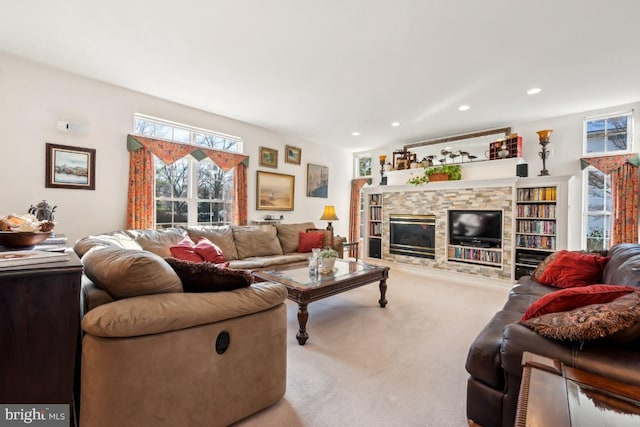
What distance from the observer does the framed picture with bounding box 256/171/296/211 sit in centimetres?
534

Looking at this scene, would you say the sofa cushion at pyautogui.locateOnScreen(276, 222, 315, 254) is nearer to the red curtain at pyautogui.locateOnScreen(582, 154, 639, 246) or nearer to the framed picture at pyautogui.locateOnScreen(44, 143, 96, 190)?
the framed picture at pyautogui.locateOnScreen(44, 143, 96, 190)

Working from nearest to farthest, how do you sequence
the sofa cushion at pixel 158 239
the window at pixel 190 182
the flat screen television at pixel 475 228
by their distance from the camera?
the sofa cushion at pixel 158 239
the window at pixel 190 182
the flat screen television at pixel 475 228

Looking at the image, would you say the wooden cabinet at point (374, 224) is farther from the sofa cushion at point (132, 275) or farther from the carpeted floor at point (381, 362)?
the sofa cushion at point (132, 275)

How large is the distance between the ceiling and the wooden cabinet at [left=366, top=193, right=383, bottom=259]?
2.26m

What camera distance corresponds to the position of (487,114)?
14.5 feet

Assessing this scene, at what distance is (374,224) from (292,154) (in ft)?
7.50

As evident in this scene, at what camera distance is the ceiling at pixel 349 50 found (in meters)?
2.24

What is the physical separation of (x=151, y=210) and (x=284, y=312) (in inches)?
128

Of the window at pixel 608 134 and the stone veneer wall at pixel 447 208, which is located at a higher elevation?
the window at pixel 608 134

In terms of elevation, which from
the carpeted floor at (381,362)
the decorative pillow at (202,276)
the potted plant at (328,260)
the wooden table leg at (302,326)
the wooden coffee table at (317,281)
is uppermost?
the decorative pillow at (202,276)

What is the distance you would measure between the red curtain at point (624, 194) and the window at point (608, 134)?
0.23m

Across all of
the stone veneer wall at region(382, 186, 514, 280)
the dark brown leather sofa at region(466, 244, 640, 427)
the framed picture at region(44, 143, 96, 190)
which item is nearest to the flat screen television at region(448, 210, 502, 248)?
the stone veneer wall at region(382, 186, 514, 280)

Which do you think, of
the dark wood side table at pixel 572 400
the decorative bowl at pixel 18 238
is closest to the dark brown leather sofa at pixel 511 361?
the dark wood side table at pixel 572 400

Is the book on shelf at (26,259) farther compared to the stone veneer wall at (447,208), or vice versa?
the stone veneer wall at (447,208)
